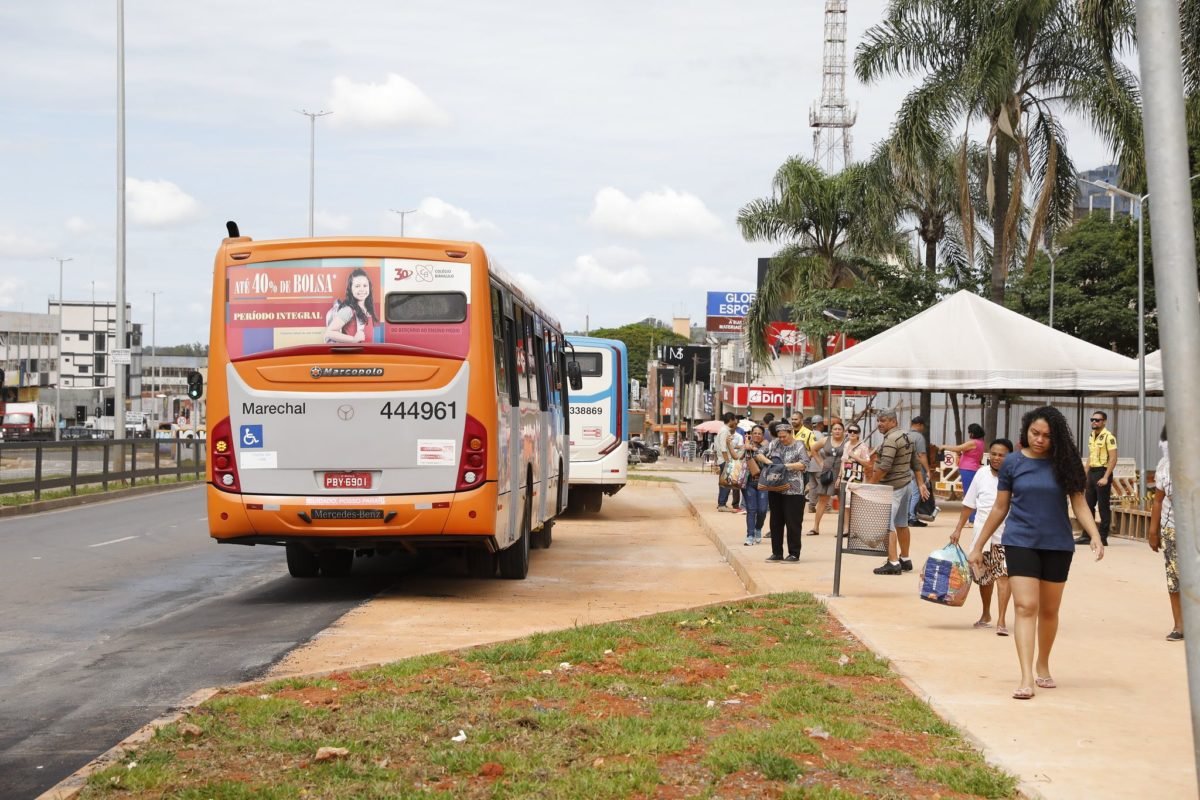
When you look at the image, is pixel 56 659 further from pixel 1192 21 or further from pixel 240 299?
pixel 1192 21

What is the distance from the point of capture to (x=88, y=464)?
32125mm

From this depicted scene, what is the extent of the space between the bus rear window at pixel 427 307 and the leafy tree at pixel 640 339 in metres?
150

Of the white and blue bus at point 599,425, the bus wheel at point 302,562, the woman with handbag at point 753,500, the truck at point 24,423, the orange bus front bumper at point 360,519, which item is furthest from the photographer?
the truck at point 24,423

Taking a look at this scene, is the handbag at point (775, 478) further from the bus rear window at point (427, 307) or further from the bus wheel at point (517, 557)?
the bus rear window at point (427, 307)

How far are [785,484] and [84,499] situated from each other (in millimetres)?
18336

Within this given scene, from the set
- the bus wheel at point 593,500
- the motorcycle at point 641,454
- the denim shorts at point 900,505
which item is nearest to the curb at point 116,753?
the denim shorts at point 900,505

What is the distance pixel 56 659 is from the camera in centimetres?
1033

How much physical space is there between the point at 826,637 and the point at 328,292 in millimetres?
5583

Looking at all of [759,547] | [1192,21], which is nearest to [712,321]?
[1192,21]

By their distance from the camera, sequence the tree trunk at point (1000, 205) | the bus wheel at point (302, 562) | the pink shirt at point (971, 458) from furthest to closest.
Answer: the tree trunk at point (1000, 205) < the pink shirt at point (971, 458) < the bus wheel at point (302, 562)

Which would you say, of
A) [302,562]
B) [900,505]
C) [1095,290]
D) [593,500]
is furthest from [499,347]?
[1095,290]

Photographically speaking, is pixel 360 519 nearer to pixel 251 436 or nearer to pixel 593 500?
pixel 251 436

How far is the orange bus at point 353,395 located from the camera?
44.2ft

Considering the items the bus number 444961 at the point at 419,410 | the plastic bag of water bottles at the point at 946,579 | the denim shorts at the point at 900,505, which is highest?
the bus number 444961 at the point at 419,410
